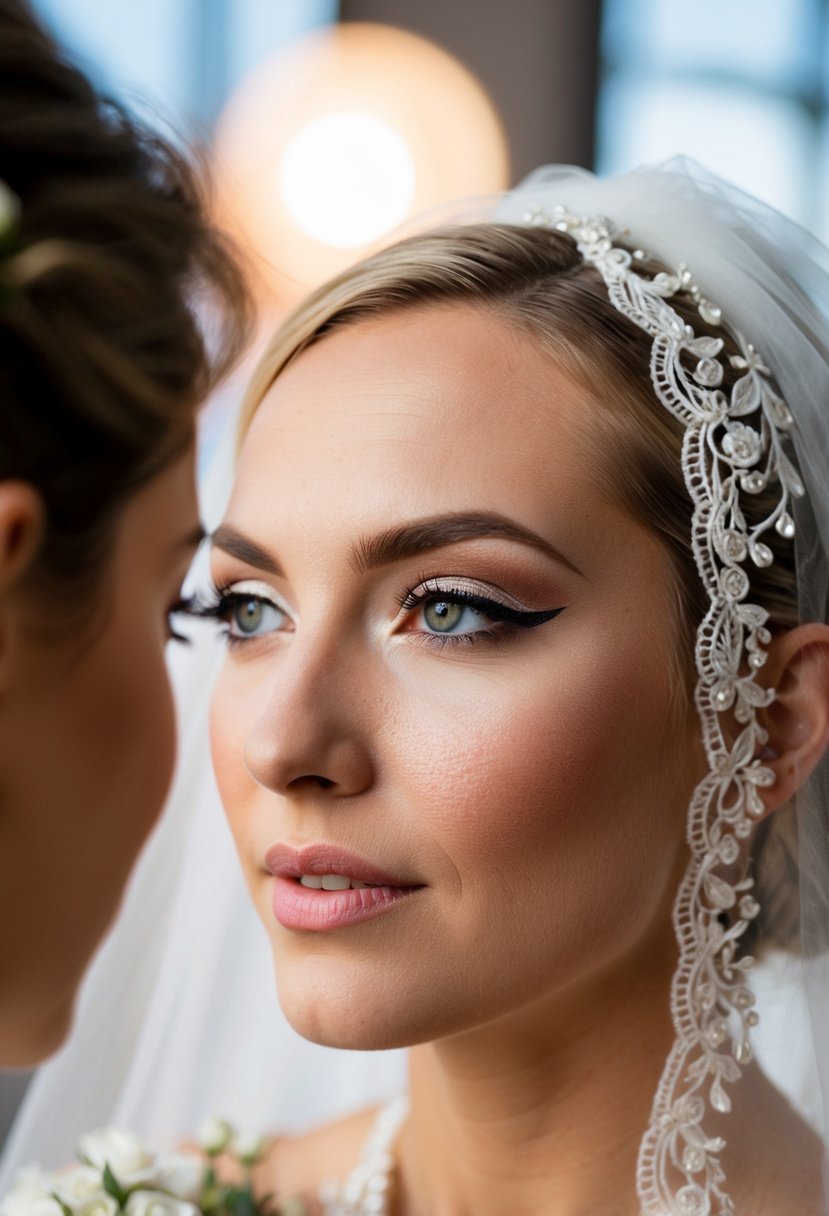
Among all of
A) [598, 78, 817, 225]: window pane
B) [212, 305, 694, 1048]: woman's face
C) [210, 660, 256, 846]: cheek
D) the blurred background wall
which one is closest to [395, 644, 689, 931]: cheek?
[212, 305, 694, 1048]: woman's face

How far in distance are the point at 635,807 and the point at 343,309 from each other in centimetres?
66

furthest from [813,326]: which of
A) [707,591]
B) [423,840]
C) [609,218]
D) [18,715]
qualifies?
[18,715]

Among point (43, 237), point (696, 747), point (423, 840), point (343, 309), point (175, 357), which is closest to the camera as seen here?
point (43, 237)

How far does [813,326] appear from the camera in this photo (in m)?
1.57

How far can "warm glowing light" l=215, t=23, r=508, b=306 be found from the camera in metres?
3.69

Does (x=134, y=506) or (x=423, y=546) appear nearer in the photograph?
(x=134, y=506)

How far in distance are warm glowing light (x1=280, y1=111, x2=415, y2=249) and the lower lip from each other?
266cm

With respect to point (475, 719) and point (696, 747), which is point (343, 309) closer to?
point (475, 719)

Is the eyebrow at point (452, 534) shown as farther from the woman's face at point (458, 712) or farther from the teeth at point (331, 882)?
the teeth at point (331, 882)

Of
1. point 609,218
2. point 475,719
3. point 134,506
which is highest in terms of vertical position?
point 609,218

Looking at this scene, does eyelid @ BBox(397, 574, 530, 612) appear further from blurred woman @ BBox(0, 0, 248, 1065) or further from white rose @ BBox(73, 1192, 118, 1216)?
white rose @ BBox(73, 1192, 118, 1216)

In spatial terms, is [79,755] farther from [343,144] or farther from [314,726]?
[343,144]

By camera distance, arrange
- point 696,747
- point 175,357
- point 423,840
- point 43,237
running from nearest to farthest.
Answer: point 43,237 < point 175,357 < point 423,840 < point 696,747

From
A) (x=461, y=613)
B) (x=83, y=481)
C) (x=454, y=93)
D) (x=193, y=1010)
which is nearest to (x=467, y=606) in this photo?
(x=461, y=613)
